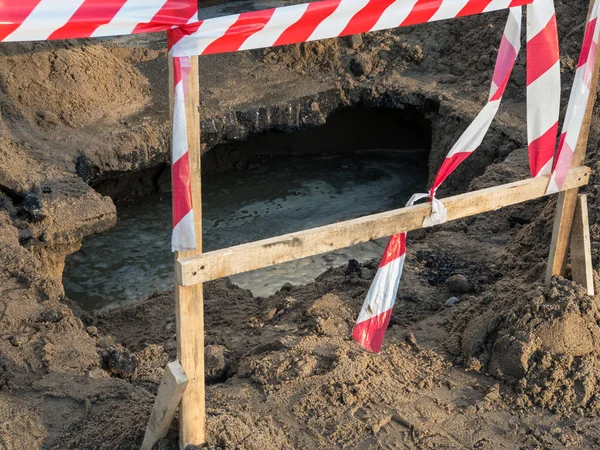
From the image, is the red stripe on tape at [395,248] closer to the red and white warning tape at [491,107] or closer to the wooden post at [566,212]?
the red and white warning tape at [491,107]

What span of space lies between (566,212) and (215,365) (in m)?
2.29

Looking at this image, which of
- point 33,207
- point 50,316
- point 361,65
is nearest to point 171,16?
point 50,316

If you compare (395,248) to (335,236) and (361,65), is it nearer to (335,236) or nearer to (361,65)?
(335,236)

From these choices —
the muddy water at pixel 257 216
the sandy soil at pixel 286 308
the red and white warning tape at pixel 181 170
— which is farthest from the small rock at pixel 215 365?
the muddy water at pixel 257 216

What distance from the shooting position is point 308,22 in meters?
3.11

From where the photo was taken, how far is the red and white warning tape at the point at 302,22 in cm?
291

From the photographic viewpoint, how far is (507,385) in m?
4.20

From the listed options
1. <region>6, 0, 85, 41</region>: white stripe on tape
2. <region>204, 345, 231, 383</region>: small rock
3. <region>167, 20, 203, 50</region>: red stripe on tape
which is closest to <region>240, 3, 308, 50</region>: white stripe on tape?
<region>167, 20, 203, 50</region>: red stripe on tape

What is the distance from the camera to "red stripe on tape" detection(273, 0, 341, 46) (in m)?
3.09

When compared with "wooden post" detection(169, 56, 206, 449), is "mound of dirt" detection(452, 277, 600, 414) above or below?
below

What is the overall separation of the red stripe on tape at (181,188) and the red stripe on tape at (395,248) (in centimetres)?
130

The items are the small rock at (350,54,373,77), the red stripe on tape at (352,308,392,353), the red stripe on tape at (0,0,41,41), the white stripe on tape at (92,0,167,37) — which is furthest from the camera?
the small rock at (350,54,373,77)

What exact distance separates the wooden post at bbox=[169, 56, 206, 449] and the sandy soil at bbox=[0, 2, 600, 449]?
0.66ft

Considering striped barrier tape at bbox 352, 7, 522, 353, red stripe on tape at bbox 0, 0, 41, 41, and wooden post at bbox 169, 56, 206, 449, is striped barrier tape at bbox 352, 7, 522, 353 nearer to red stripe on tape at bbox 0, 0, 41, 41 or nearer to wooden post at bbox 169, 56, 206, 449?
wooden post at bbox 169, 56, 206, 449
